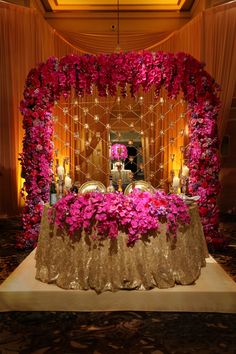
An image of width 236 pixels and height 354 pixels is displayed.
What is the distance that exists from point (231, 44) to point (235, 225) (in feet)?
10.1

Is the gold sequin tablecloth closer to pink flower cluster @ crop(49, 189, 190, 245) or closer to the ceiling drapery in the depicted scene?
pink flower cluster @ crop(49, 189, 190, 245)

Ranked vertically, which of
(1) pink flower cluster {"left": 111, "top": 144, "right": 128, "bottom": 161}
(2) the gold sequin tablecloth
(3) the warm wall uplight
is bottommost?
(2) the gold sequin tablecloth

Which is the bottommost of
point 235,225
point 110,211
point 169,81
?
point 235,225

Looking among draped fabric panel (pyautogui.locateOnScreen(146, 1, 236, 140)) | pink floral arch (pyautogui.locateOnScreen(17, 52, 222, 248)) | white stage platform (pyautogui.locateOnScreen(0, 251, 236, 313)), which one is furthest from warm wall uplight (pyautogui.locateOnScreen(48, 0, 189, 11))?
white stage platform (pyautogui.locateOnScreen(0, 251, 236, 313))

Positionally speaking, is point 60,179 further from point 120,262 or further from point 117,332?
point 117,332

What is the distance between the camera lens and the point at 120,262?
3.06 meters

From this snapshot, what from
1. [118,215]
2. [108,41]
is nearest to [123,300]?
[118,215]

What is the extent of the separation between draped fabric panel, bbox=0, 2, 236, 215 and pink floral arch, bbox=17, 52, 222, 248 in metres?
1.93

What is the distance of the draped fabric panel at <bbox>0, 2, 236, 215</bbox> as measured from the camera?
20.6 feet

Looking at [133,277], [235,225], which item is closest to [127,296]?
[133,277]

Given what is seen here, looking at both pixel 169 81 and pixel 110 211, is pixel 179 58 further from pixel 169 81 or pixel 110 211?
pixel 110 211

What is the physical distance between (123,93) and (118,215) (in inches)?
74.2

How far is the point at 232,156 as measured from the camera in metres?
7.14

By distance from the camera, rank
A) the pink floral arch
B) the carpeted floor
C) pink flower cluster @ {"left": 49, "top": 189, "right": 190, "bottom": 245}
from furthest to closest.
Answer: the pink floral arch → pink flower cluster @ {"left": 49, "top": 189, "right": 190, "bottom": 245} → the carpeted floor
